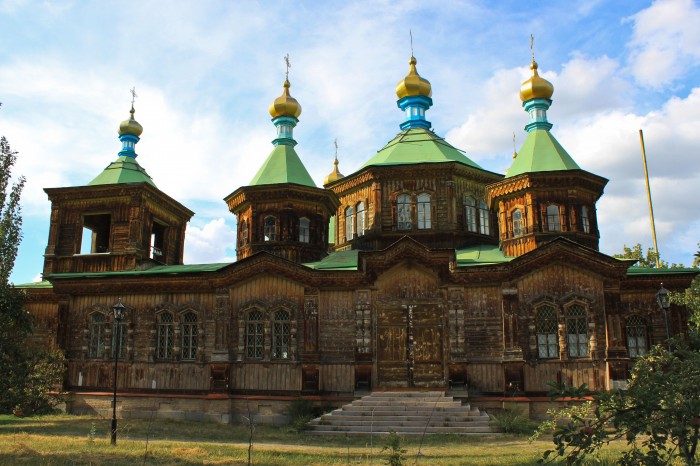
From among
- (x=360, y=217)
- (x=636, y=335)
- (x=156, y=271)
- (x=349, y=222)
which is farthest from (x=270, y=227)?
(x=636, y=335)

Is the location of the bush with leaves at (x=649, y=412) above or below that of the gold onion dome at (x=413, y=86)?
below

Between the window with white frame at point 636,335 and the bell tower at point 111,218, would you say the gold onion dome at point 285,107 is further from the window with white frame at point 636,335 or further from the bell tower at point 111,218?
the window with white frame at point 636,335

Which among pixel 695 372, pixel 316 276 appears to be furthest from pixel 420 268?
pixel 695 372

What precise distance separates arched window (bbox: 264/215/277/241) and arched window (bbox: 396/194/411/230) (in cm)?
469

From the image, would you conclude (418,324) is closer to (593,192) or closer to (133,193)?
(593,192)

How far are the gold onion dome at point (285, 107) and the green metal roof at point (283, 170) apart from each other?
1833mm

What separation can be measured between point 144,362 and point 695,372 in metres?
18.3

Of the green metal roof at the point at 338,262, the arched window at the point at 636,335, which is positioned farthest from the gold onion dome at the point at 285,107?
the arched window at the point at 636,335

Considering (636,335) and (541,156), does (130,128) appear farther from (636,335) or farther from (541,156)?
(636,335)

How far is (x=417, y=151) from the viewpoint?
2419 centimetres

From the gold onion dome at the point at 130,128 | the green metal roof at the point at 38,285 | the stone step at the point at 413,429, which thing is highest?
the gold onion dome at the point at 130,128

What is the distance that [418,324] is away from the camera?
62.8 ft

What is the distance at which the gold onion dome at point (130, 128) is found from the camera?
1063 inches

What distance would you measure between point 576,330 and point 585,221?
444 centimetres
